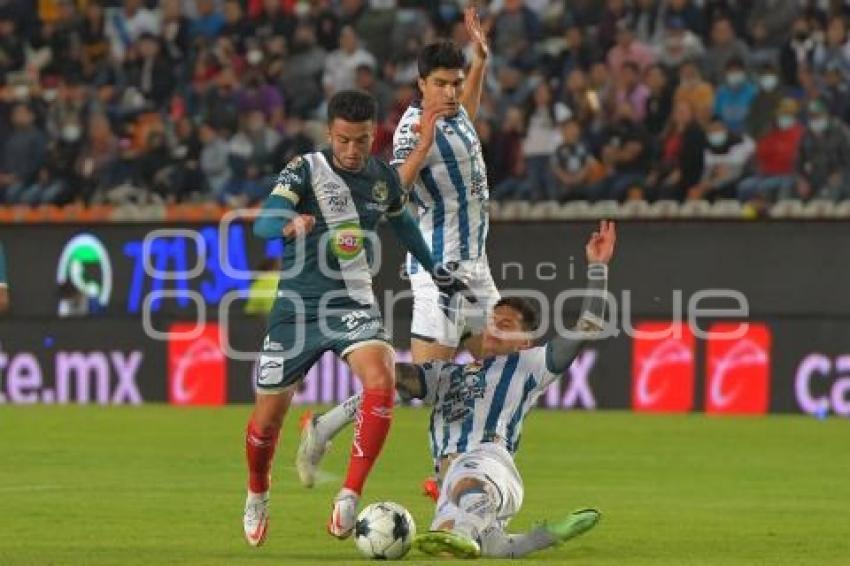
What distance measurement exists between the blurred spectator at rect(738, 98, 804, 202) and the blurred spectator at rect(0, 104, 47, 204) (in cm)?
708

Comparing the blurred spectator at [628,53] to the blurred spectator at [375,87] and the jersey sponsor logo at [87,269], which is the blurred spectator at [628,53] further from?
the jersey sponsor logo at [87,269]

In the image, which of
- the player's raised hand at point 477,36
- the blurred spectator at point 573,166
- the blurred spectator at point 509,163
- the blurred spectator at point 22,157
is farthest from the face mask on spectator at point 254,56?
the player's raised hand at point 477,36

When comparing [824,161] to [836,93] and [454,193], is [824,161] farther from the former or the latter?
[454,193]

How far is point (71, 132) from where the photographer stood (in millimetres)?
22250

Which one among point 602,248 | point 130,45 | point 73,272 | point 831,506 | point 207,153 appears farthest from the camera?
point 130,45

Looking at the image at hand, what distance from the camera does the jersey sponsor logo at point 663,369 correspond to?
17.9m

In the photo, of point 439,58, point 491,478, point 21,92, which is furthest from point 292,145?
point 491,478

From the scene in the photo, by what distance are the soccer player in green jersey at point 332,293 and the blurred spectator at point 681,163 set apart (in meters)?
9.81

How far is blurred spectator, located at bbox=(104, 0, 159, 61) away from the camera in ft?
76.9

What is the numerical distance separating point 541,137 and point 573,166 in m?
0.62

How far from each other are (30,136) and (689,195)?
6831 mm

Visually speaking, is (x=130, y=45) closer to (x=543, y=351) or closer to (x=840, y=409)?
(x=840, y=409)

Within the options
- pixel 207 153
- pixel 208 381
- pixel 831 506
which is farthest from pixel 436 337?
pixel 207 153

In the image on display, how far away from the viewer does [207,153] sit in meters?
21.5
